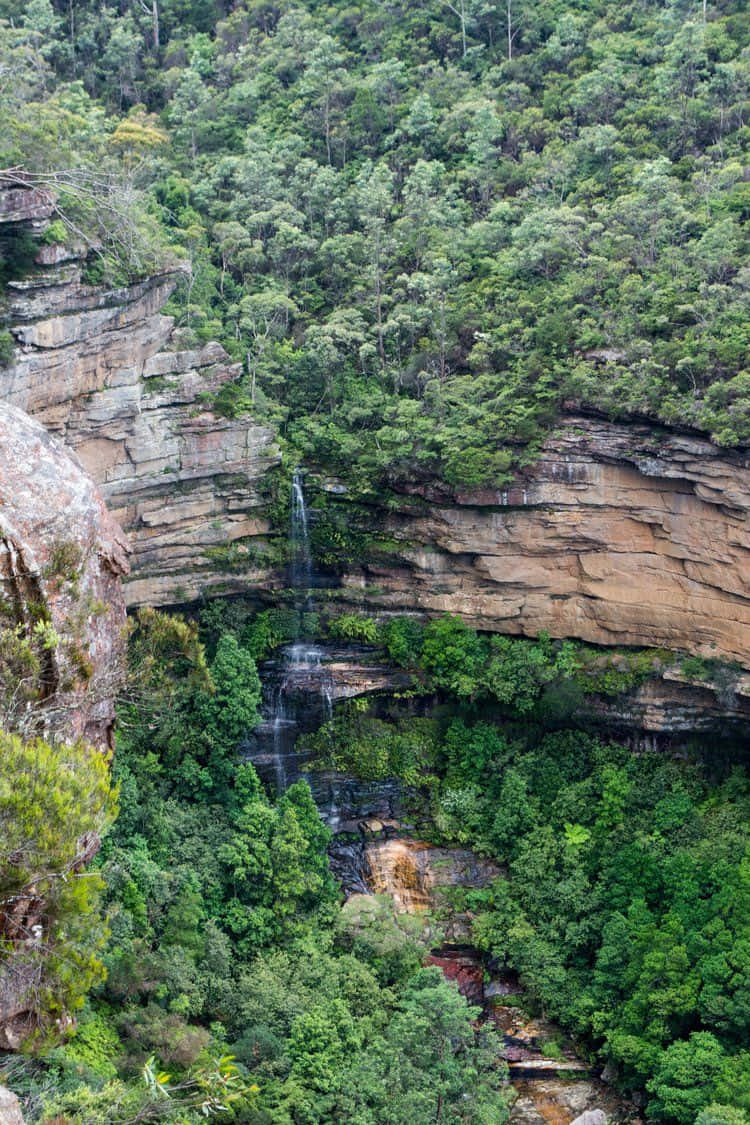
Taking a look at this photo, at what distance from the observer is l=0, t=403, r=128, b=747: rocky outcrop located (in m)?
11.7

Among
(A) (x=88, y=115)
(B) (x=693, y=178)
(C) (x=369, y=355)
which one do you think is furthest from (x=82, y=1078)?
(A) (x=88, y=115)

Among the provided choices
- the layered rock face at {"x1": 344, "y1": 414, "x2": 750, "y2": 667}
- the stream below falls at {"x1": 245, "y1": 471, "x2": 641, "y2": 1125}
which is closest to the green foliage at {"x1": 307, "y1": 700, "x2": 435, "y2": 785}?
the stream below falls at {"x1": 245, "y1": 471, "x2": 641, "y2": 1125}

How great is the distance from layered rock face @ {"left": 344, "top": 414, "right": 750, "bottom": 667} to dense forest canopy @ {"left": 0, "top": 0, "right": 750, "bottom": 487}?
0.71 metres

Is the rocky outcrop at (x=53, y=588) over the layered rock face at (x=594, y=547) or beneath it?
over

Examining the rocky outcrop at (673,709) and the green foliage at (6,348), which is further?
the rocky outcrop at (673,709)

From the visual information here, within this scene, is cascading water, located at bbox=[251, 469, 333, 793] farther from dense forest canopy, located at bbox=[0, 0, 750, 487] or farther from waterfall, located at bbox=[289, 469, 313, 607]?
dense forest canopy, located at bbox=[0, 0, 750, 487]

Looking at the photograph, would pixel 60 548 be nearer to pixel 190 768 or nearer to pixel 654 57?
pixel 190 768

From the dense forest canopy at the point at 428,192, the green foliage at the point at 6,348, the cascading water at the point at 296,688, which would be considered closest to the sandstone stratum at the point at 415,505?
the green foliage at the point at 6,348

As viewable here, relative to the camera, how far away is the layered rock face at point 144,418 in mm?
21344

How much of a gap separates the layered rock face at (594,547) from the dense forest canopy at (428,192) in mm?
715

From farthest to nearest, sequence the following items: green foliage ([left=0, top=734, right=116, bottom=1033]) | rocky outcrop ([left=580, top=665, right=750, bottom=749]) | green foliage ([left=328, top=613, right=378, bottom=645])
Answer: green foliage ([left=328, top=613, right=378, bottom=645])
rocky outcrop ([left=580, top=665, right=750, bottom=749])
green foliage ([left=0, top=734, right=116, bottom=1033])

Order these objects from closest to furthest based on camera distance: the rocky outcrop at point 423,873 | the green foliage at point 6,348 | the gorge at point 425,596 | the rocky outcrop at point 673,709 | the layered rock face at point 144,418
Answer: the gorge at point 425,596 < the green foliage at point 6,348 < the layered rock face at point 144,418 < the rocky outcrop at point 673,709 < the rocky outcrop at point 423,873

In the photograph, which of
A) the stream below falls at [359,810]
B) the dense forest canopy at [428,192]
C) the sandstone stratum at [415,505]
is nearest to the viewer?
the sandstone stratum at [415,505]

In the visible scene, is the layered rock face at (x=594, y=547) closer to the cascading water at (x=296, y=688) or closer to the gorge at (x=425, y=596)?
the gorge at (x=425, y=596)
